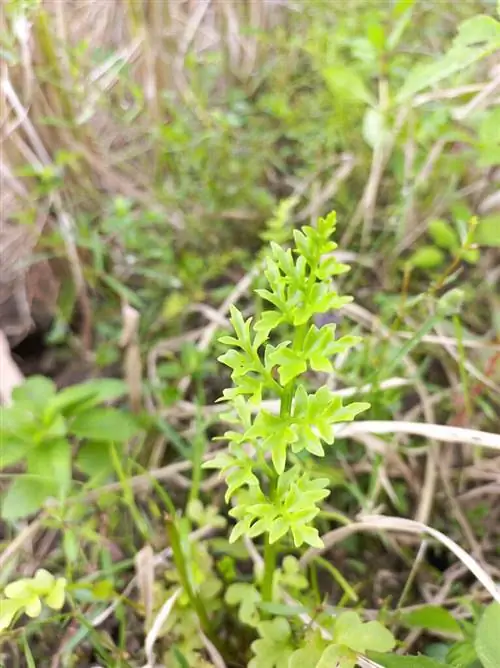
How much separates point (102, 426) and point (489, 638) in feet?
1.96

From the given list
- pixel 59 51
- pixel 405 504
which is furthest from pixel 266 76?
pixel 405 504

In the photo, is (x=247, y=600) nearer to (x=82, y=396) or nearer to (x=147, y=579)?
(x=147, y=579)

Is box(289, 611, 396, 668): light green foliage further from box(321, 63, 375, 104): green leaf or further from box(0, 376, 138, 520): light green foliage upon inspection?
box(321, 63, 375, 104): green leaf

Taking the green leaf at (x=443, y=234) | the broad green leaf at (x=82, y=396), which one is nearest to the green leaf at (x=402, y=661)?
the broad green leaf at (x=82, y=396)

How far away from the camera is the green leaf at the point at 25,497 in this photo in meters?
0.85

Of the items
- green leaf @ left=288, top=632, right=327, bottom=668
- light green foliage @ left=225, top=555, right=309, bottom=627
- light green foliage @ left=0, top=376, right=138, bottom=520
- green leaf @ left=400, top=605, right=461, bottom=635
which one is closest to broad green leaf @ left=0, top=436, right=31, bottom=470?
light green foliage @ left=0, top=376, right=138, bottom=520

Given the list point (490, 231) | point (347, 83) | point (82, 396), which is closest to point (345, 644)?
point (82, 396)

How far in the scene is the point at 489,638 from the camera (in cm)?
70

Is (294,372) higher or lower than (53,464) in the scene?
higher

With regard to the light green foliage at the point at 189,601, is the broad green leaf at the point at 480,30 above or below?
above

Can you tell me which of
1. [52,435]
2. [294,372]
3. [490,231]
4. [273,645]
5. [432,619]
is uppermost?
[294,372]

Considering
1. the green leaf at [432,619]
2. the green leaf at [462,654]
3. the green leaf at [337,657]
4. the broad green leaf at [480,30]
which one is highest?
the broad green leaf at [480,30]

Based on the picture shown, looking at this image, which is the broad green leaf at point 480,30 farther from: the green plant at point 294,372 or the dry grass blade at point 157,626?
the dry grass blade at point 157,626

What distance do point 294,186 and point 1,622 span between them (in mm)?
1060
